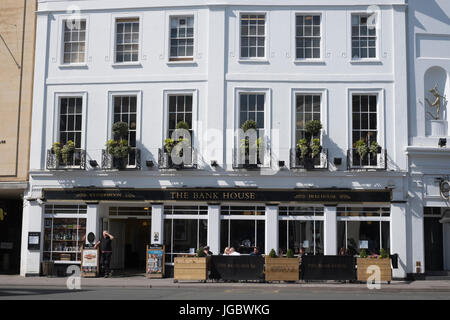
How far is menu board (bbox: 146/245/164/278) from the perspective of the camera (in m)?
23.2

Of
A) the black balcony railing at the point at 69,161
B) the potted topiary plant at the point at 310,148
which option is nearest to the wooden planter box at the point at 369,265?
the potted topiary plant at the point at 310,148

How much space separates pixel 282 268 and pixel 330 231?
335cm

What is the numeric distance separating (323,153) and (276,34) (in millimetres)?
5392

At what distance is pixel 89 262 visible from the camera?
23562 millimetres

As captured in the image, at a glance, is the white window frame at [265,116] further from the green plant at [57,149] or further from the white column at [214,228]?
the green plant at [57,149]

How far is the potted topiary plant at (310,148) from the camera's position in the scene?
23594mm

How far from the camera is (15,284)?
69.3ft

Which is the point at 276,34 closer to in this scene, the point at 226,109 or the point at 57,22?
the point at 226,109

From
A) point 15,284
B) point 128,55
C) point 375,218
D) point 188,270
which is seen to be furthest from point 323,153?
point 15,284

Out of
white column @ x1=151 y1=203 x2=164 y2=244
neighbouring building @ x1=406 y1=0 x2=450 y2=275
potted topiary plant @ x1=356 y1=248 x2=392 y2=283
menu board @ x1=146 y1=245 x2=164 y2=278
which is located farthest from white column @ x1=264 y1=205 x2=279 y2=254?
neighbouring building @ x1=406 y1=0 x2=450 y2=275

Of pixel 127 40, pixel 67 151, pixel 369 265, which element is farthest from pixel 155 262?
pixel 127 40

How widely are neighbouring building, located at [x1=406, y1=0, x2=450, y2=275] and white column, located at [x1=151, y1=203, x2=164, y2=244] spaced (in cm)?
997

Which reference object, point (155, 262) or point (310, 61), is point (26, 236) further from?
point (310, 61)

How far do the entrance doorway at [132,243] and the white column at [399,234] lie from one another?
34.7ft
